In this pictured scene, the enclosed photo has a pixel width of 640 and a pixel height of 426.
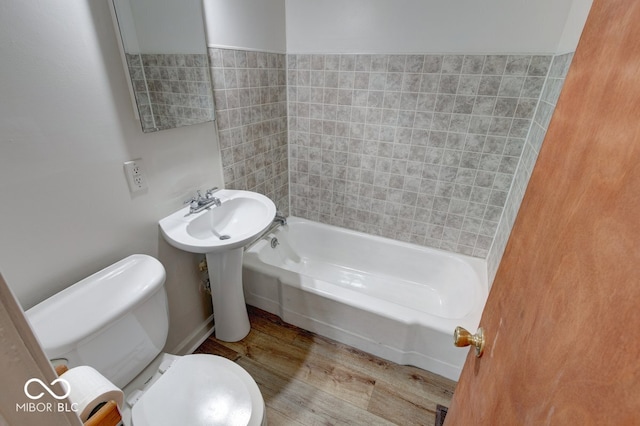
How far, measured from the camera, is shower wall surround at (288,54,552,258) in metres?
1.64

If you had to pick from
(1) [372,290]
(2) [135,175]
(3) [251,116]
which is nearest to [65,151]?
(2) [135,175]

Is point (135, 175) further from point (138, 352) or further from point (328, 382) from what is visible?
point (328, 382)

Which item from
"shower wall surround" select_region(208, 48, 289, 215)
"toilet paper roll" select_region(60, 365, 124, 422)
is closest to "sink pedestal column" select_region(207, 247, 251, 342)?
"shower wall surround" select_region(208, 48, 289, 215)

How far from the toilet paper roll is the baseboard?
1.15 metres

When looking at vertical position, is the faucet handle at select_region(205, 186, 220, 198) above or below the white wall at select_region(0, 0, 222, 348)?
below

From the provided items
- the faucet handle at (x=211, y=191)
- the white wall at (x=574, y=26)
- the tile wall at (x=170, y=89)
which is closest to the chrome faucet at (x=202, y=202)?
the faucet handle at (x=211, y=191)

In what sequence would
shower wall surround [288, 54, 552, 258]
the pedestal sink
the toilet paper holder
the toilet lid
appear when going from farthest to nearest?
1. shower wall surround [288, 54, 552, 258]
2. the pedestal sink
3. the toilet lid
4. the toilet paper holder

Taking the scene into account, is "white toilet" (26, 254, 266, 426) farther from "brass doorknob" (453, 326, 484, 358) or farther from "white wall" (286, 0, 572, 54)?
"white wall" (286, 0, 572, 54)

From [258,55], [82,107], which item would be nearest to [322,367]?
[82,107]

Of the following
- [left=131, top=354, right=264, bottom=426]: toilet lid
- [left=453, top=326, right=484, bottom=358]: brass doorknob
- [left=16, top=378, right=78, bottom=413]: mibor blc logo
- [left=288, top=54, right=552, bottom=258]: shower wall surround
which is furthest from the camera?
[left=288, top=54, right=552, bottom=258]: shower wall surround

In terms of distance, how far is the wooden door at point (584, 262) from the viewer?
317 millimetres

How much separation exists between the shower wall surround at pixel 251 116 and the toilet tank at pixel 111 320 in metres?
0.79

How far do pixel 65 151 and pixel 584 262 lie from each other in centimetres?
133

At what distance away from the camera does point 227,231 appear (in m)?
1.59
